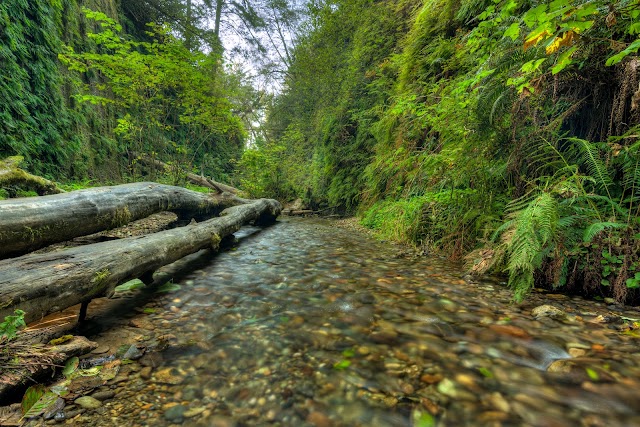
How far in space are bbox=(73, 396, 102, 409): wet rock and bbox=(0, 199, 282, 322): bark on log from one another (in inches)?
28.7

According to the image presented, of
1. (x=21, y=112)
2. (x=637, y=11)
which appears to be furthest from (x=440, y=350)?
(x=21, y=112)

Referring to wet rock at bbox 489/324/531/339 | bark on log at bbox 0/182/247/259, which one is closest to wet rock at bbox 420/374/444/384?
wet rock at bbox 489/324/531/339

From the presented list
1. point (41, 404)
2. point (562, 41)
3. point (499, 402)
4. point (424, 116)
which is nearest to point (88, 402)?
point (41, 404)

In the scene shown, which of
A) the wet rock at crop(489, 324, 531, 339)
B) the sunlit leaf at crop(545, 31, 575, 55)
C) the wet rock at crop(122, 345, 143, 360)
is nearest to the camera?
the wet rock at crop(122, 345, 143, 360)

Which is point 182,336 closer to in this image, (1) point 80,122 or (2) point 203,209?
(2) point 203,209

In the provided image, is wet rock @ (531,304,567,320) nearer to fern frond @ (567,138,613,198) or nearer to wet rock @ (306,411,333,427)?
fern frond @ (567,138,613,198)

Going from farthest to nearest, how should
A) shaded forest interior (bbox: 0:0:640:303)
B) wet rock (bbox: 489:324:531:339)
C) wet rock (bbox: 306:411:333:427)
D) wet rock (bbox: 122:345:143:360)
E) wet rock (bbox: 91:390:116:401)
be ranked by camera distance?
shaded forest interior (bbox: 0:0:640:303)
wet rock (bbox: 489:324:531:339)
wet rock (bbox: 122:345:143:360)
wet rock (bbox: 91:390:116:401)
wet rock (bbox: 306:411:333:427)

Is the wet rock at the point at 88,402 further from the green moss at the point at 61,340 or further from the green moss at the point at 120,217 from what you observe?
the green moss at the point at 120,217

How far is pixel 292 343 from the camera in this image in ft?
5.96

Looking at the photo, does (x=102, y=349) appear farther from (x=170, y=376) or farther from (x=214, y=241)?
(x=214, y=241)

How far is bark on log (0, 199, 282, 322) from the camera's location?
65.1 inches

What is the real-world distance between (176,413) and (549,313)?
241 cm

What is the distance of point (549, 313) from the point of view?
6.56 feet

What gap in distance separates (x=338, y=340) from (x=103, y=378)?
1.30 meters
